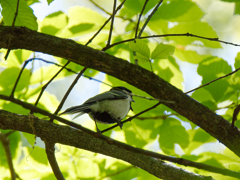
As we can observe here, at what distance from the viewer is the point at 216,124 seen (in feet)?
5.72

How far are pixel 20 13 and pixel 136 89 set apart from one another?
3.95ft

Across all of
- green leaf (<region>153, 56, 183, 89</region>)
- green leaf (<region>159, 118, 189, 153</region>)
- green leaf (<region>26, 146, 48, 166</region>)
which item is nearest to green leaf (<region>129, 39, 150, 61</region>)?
green leaf (<region>153, 56, 183, 89</region>)

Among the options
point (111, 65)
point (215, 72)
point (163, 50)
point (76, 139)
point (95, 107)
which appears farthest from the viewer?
point (95, 107)

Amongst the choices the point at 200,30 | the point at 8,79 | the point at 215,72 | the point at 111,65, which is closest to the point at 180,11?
the point at 200,30

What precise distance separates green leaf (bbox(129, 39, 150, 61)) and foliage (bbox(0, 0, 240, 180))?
39 centimetres

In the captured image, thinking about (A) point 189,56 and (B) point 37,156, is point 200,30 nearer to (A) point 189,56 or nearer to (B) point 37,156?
(A) point 189,56

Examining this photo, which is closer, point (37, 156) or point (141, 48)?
point (141, 48)

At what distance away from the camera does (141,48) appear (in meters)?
1.59

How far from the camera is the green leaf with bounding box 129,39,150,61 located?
61.7 inches

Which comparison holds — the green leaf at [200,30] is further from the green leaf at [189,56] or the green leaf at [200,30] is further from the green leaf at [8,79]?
the green leaf at [8,79]

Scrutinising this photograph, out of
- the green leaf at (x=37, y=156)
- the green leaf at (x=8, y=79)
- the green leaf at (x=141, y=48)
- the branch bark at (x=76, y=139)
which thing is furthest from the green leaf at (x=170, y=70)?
the green leaf at (x=37, y=156)

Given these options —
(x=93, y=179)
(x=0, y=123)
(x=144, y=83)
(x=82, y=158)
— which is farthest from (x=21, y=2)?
(x=93, y=179)

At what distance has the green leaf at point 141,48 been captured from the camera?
157cm

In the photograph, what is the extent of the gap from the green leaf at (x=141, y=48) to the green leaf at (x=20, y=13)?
2.93 ft
